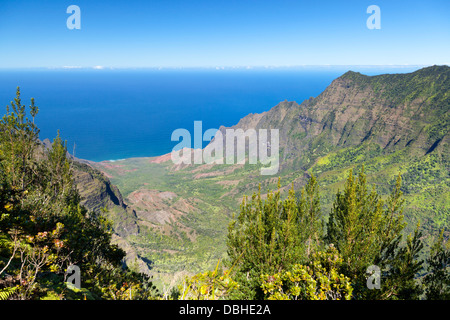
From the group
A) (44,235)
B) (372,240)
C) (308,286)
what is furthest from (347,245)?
(44,235)

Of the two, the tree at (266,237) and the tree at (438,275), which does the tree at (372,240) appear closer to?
the tree at (438,275)

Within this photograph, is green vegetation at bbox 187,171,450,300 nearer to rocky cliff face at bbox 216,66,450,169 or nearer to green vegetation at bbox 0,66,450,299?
green vegetation at bbox 0,66,450,299

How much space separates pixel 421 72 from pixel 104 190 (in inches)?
8069

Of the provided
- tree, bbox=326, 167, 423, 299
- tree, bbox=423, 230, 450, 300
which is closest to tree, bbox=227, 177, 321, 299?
tree, bbox=326, 167, 423, 299

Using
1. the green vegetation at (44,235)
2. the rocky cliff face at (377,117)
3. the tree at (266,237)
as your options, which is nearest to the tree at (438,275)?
the tree at (266,237)

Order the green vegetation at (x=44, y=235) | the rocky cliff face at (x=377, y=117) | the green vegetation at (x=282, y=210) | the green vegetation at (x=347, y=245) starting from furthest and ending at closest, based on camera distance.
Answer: the rocky cliff face at (x=377, y=117), the green vegetation at (x=347, y=245), the green vegetation at (x=282, y=210), the green vegetation at (x=44, y=235)

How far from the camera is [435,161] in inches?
4500

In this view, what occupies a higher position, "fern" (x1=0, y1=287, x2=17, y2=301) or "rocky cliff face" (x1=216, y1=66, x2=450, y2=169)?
"rocky cliff face" (x1=216, y1=66, x2=450, y2=169)

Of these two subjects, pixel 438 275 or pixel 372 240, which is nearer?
pixel 372 240

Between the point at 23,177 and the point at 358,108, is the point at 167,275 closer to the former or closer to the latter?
the point at 23,177

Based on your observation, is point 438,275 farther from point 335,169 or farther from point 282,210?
point 335,169

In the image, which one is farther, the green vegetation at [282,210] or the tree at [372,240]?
the tree at [372,240]

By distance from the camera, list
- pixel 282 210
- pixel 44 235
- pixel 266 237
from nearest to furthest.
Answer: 1. pixel 44 235
2. pixel 266 237
3. pixel 282 210

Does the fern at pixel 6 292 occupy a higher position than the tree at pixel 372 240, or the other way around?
the fern at pixel 6 292
